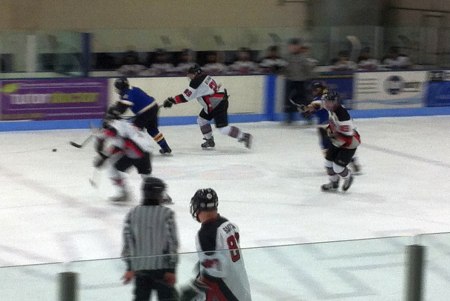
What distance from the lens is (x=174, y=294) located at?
3.78 metres

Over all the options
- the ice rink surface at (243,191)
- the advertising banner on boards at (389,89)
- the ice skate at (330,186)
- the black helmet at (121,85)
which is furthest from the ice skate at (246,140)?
the advertising banner on boards at (389,89)

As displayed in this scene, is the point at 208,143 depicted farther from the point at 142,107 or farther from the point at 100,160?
the point at 100,160

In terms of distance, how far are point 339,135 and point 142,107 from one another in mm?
2546

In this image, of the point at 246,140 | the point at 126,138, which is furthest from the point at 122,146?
the point at 246,140

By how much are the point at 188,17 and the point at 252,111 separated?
11.9 ft

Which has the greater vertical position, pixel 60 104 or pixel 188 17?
pixel 188 17

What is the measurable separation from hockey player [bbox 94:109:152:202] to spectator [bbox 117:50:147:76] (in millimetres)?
5300

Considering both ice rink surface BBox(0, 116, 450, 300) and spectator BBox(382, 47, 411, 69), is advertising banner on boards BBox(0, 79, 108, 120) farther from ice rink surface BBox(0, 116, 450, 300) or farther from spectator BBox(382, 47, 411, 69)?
spectator BBox(382, 47, 411, 69)

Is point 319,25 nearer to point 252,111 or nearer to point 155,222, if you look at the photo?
point 252,111

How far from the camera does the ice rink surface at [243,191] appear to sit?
773cm

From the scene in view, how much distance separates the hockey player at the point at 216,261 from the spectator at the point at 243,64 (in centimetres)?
1000

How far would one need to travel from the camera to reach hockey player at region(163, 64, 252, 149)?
11.2m

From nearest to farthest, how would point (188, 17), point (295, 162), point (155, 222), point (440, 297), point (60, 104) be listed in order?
point (440, 297)
point (155, 222)
point (295, 162)
point (60, 104)
point (188, 17)

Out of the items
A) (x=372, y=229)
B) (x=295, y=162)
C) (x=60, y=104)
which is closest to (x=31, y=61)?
(x=60, y=104)
